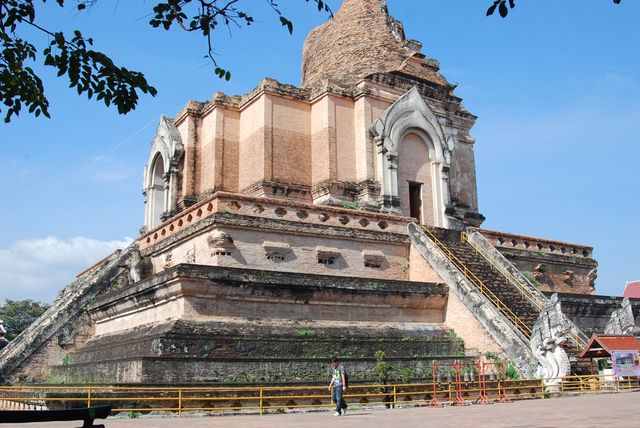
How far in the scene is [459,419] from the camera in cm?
945

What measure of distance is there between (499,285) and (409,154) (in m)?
6.42

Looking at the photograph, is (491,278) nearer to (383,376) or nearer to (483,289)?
(483,289)

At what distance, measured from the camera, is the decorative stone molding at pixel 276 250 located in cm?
1708

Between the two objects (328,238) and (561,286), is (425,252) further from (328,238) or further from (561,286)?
(561,286)

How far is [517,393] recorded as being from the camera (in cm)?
1383

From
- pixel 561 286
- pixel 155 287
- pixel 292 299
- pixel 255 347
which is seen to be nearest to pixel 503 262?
pixel 561 286

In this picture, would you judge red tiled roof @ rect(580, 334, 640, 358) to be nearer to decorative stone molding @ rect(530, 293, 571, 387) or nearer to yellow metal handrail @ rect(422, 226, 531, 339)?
decorative stone molding @ rect(530, 293, 571, 387)

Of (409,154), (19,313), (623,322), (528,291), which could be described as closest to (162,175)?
(409,154)

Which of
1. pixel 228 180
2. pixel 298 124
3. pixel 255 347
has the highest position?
pixel 298 124

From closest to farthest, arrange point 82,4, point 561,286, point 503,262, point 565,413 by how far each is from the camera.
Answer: point 82,4 → point 565,413 → point 503,262 → point 561,286

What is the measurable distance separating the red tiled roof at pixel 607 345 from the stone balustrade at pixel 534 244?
599 cm

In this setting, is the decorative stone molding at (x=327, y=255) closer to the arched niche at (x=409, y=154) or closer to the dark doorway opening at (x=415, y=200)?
the arched niche at (x=409, y=154)

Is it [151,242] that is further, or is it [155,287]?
[151,242]

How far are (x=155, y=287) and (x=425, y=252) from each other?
7538 millimetres
